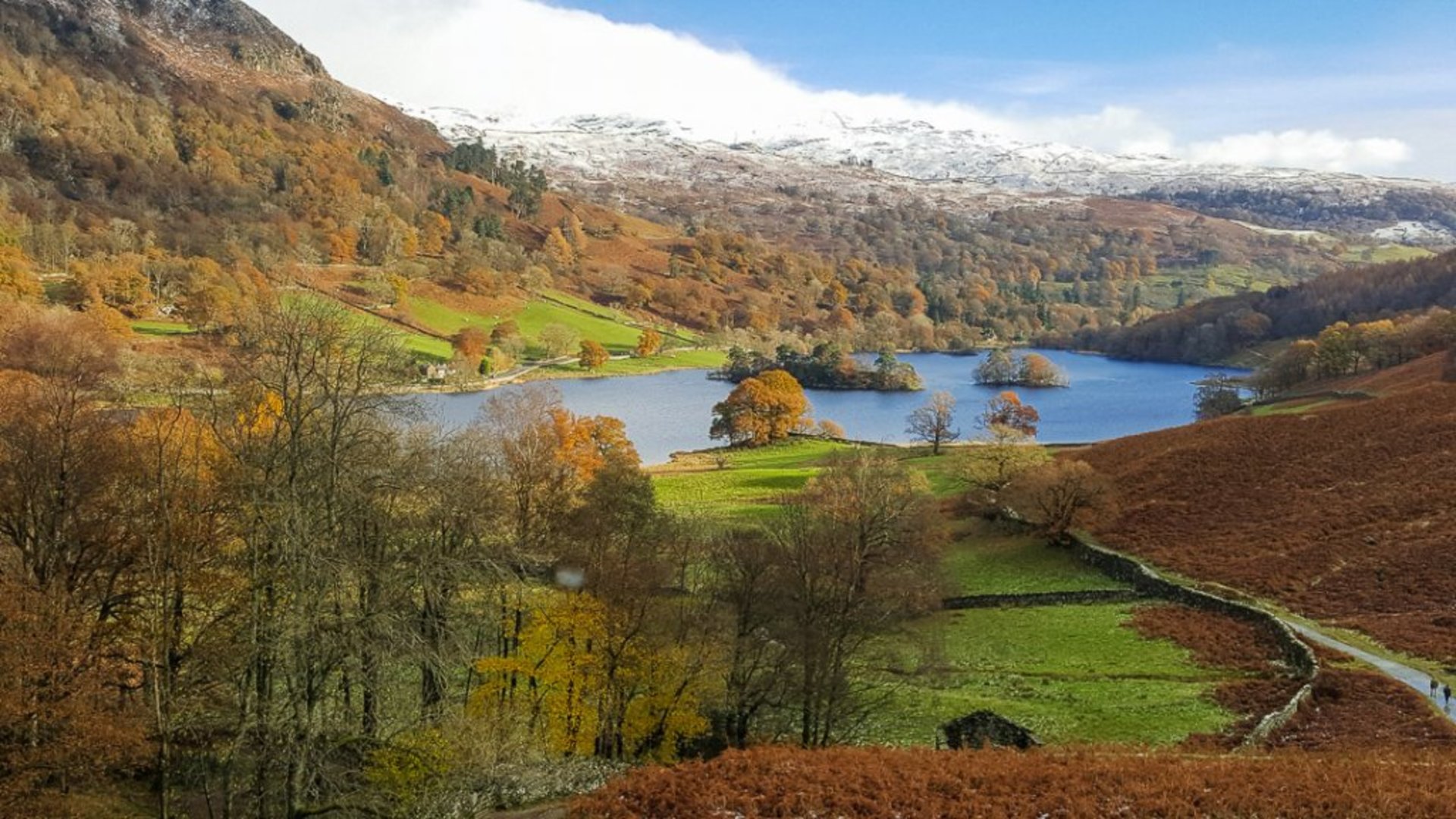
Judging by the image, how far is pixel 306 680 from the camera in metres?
18.4

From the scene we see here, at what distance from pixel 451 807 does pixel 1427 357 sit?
326 ft

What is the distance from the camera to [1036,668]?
33.2 meters

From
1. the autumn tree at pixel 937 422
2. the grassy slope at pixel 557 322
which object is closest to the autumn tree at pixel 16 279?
the grassy slope at pixel 557 322

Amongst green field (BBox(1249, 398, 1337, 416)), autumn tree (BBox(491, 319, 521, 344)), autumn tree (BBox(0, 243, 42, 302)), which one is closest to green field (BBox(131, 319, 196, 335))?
autumn tree (BBox(0, 243, 42, 302))

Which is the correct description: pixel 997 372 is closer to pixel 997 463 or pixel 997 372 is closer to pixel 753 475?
pixel 753 475

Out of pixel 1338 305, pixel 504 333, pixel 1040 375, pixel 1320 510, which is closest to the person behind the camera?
pixel 1320 510

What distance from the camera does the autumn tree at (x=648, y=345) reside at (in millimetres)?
174750

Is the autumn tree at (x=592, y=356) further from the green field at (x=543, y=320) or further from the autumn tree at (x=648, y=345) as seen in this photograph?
the autumn tree at (x=648, y=345)

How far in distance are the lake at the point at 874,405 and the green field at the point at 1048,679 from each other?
185 feet

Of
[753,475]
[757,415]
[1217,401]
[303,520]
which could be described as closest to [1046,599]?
[303,520]

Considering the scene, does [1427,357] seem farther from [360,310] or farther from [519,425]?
[360,310]

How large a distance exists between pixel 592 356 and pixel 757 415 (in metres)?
66.2

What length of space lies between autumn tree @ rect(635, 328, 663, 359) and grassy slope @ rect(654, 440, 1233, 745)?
12801 centimetres

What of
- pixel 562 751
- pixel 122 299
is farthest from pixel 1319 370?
pixel 122 299
